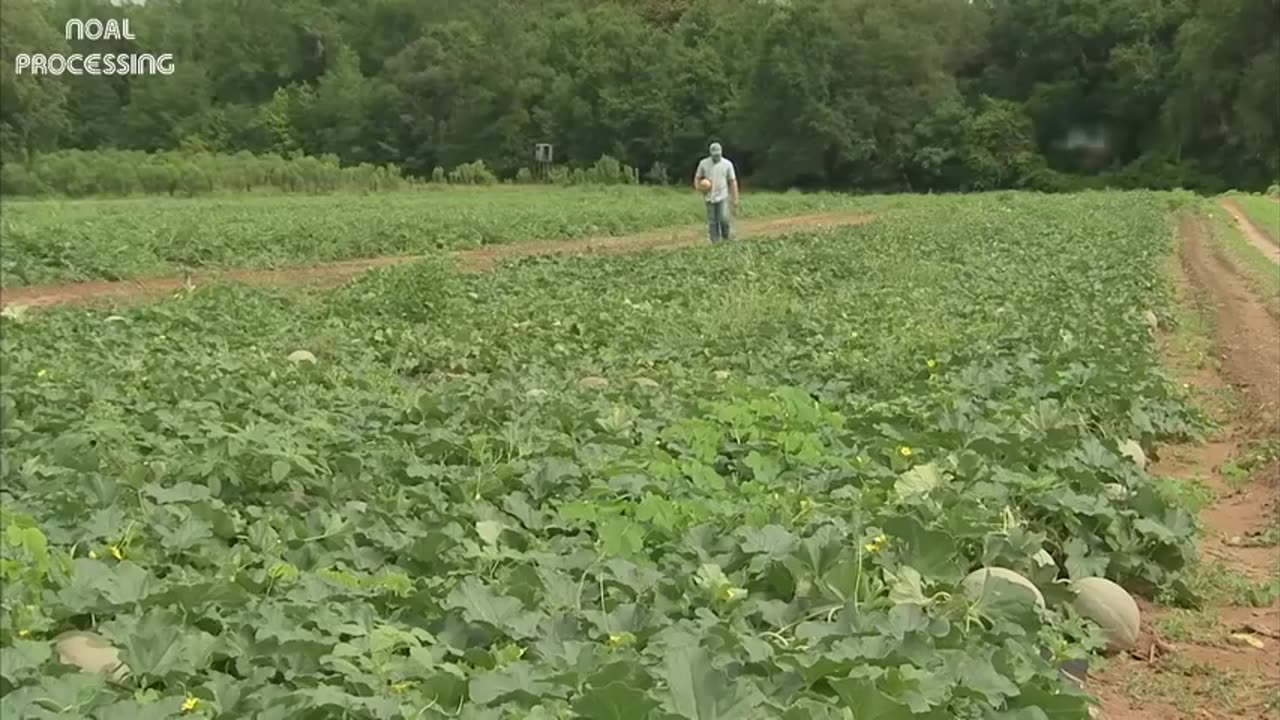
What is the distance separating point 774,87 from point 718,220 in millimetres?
36793

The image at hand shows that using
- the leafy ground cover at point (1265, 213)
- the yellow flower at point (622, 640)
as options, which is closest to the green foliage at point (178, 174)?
the yellow flower at point (622, 640)

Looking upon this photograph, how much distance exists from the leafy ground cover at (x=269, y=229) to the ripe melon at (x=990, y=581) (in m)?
12.1

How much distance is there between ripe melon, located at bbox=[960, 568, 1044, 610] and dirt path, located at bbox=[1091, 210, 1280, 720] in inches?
15.6

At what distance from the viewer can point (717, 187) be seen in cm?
1648

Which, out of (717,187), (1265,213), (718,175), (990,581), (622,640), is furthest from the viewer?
(1265,213)

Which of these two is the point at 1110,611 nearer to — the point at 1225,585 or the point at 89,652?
the point at 1225,585

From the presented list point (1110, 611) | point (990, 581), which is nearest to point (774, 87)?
point (1110, 611)

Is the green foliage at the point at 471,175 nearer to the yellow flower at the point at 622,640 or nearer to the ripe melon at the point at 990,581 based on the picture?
the ripe melon at the point at 990,581

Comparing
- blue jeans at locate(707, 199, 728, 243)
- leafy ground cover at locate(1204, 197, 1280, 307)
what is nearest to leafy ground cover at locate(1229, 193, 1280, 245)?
leafy ground cover at locate(1204, 197, 1280, 307)

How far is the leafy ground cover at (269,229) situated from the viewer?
48.5ft

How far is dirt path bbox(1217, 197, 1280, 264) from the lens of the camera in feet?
65.5

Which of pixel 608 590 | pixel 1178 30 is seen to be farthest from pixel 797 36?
pixel 608 590

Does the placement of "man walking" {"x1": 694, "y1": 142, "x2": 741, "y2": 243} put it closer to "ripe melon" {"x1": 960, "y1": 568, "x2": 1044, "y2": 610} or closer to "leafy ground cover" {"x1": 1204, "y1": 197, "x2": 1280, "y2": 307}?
"leafy ground cover" {"x1": 1204, "y1": 197, "x2": 1280, "y2": 307}

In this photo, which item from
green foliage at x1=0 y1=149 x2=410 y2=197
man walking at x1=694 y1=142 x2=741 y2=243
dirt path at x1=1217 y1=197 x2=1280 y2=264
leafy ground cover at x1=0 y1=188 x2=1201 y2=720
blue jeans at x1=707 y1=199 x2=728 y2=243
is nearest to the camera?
leafy ground cover at x1=0 y1=188 x2=1201 y2=720
